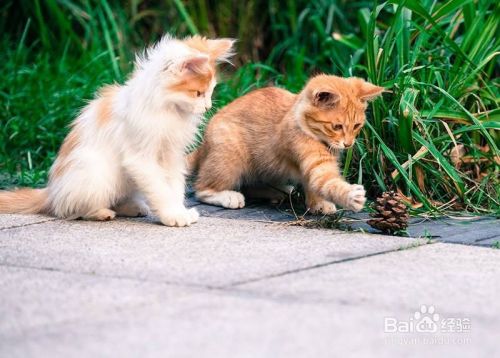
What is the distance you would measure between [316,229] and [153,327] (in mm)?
1638

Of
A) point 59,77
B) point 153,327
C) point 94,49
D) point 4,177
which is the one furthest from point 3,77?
point 153,327

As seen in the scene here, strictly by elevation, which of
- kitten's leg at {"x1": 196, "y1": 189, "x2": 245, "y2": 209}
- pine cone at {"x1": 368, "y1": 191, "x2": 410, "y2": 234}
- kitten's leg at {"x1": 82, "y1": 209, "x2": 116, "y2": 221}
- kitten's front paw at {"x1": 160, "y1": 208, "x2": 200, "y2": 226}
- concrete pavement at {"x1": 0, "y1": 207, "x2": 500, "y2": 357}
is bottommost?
kitten's leg at {"x1": 196, "y1": 189, "x2": 245, "y2": 209}

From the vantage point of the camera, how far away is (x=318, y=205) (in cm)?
434

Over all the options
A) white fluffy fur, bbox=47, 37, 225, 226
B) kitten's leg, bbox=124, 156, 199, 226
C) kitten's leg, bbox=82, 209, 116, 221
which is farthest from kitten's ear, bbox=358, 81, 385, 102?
kitten's leg, bbox=82, 209, 116, 221

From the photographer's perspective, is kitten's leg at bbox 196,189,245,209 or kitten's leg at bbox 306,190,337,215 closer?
kitten's leg at bbox 306,190,337,215

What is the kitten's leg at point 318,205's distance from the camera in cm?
434

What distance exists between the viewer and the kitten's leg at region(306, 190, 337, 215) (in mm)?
4344

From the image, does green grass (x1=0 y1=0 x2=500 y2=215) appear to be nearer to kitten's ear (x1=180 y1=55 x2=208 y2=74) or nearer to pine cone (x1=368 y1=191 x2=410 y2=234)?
pine cone (x1=368 y1=191 x2=410 y2=234)

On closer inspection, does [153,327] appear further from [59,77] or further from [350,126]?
[59,77]

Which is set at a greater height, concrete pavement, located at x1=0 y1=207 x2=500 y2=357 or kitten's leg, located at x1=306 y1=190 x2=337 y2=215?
concrete pavement, located at x1=0 y1=207 x2=500 y2=357

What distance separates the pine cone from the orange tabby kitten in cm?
9
